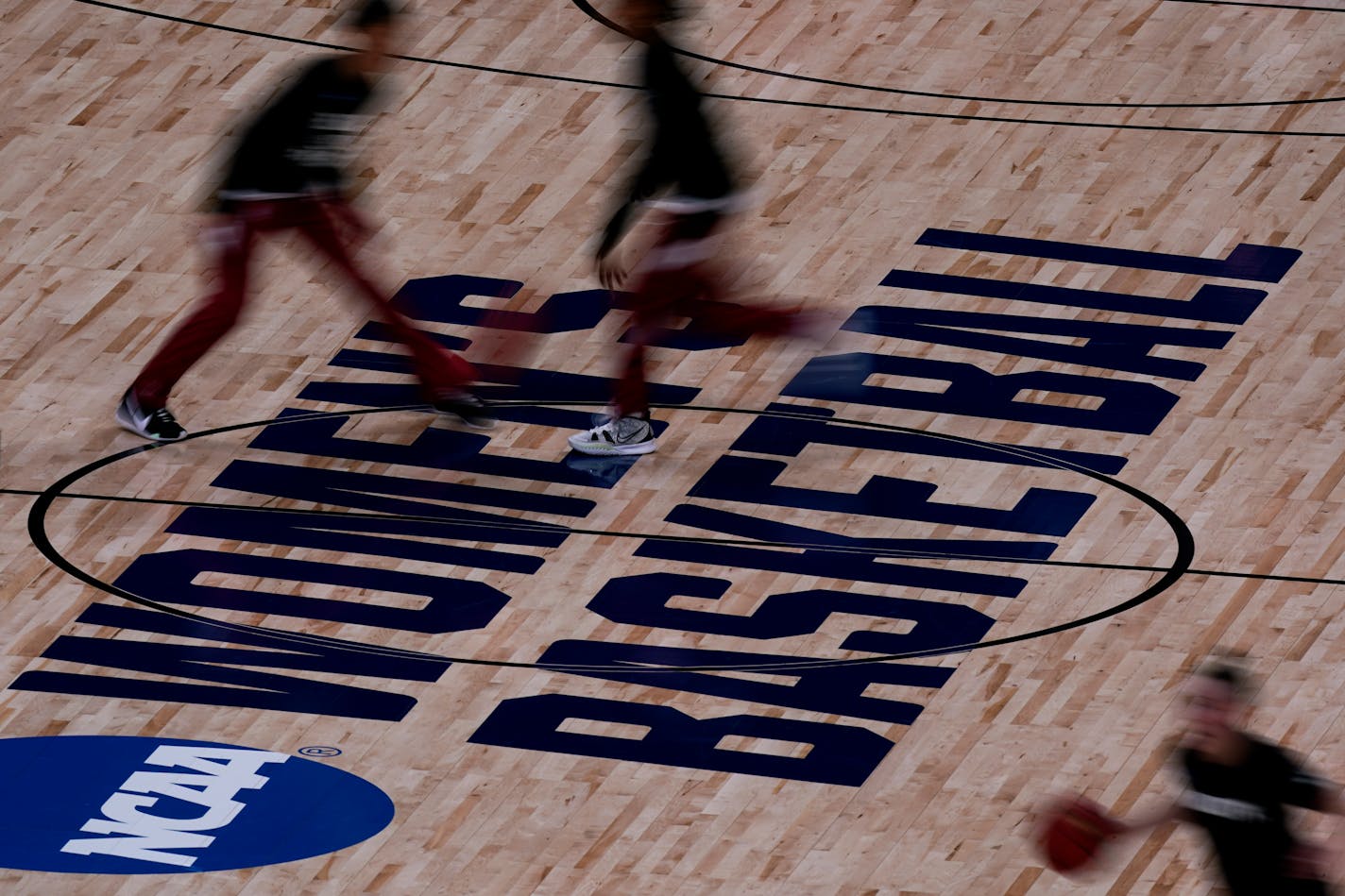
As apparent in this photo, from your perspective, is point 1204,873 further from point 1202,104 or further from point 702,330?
point 1202,104

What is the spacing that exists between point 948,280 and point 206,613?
3657 mm

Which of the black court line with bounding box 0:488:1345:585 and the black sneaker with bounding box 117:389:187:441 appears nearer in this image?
the black court line with bounding box 0:488:1345:585

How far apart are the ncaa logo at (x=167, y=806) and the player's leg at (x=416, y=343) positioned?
7.04ft

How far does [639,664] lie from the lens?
9766mm

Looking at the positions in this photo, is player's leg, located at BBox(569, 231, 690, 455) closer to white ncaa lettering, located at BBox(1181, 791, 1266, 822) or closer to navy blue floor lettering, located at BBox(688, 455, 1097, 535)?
navy blue floor lettering, located at BBox(688, 455, 1097, 535)

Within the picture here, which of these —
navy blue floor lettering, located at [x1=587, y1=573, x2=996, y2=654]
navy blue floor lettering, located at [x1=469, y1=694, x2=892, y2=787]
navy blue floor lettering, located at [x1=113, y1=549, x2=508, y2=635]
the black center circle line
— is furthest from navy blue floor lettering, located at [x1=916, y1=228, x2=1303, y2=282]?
navy blue floor lettering, located at [x1=469, y1=694, x2=892, y2=787]

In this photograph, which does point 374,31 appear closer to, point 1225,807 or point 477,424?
point 477,424

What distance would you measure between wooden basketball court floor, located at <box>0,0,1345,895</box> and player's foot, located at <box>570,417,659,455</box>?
0.07m

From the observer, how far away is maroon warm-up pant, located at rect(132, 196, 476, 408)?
10.7 meters

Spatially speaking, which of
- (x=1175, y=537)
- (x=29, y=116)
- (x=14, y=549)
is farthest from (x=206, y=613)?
(x=29, y=116)

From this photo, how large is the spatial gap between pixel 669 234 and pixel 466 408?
1.19 m

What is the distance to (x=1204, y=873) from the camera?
337 inches

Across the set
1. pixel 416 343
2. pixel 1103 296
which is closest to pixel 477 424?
pixel 416 343

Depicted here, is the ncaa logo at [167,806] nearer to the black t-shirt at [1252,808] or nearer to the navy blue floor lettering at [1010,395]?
the black t-shirt at [1252,808]
